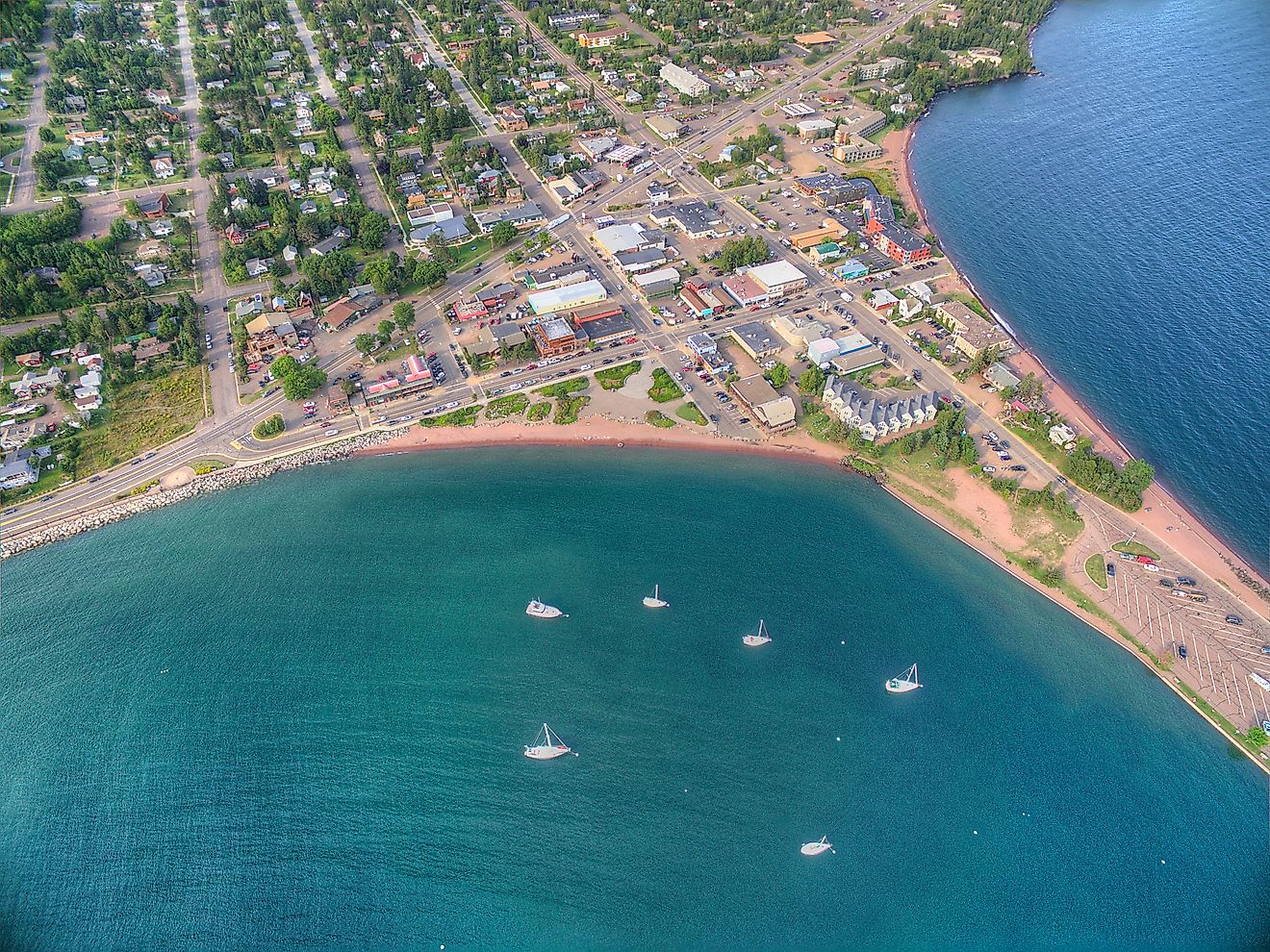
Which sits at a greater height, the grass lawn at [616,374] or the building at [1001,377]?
the grass lawn at [616,374]

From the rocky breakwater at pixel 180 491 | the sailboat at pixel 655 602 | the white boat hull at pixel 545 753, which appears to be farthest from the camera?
the rocky breakwater at pixel 180 491

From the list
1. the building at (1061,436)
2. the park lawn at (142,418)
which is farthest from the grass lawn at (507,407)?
the building at (1061,436)

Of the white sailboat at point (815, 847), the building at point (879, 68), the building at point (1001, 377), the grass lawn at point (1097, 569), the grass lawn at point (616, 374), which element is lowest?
the white sailboat at point (815, 847)

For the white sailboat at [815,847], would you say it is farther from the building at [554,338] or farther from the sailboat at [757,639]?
the building at [554,338]

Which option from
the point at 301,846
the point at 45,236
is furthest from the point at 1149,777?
the point at 45,236

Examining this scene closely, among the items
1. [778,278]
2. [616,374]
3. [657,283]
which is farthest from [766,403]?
[657,283]

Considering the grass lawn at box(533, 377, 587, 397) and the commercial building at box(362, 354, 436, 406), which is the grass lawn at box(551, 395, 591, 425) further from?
the commercial building at box(362, 354, 436, 406)

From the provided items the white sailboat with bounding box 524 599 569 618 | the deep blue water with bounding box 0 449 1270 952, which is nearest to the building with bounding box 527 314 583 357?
the deep blue water with bounding box 0 449 1270 952

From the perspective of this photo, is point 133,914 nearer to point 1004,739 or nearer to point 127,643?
point 127,643
